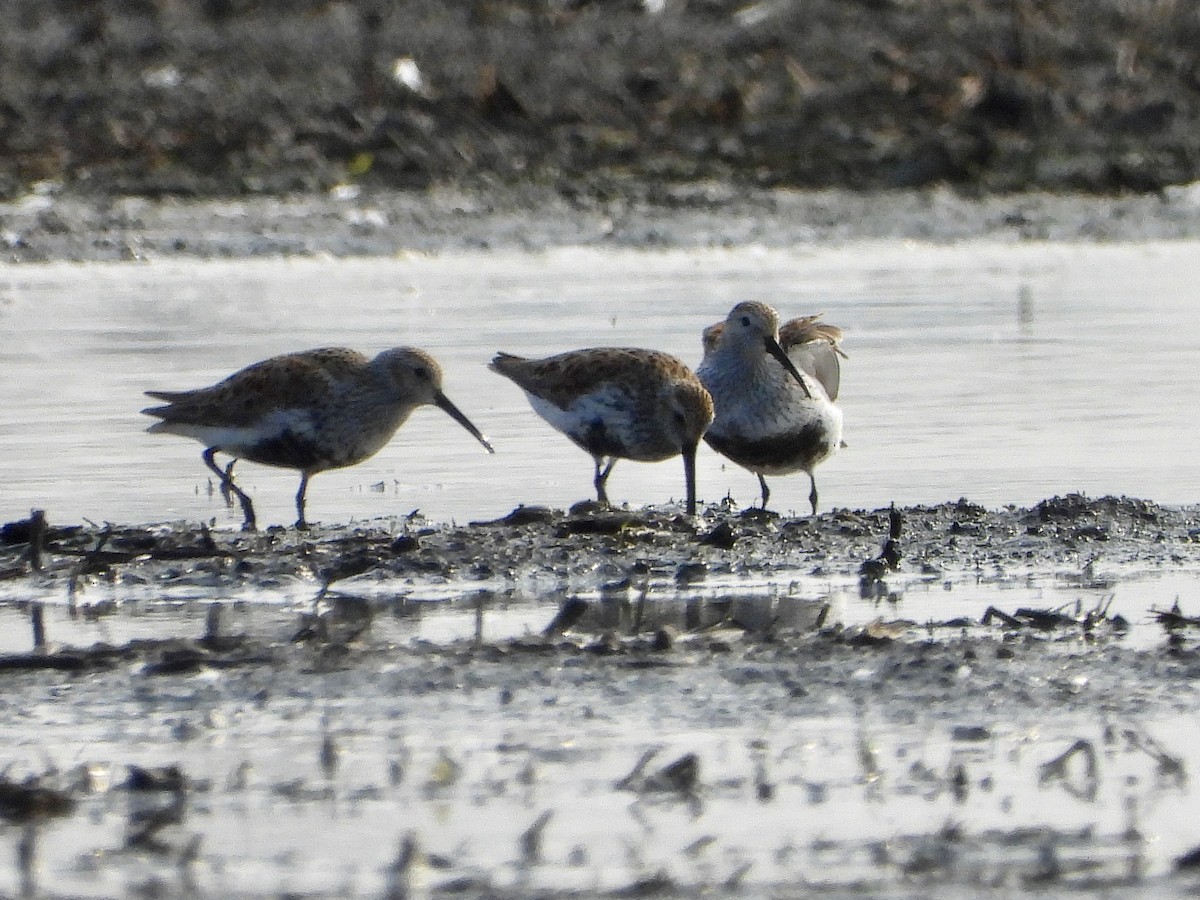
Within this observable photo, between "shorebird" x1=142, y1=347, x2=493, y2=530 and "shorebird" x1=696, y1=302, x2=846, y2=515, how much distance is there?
1.10 meters

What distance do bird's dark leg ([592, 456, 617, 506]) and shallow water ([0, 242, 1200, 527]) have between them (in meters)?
0.10

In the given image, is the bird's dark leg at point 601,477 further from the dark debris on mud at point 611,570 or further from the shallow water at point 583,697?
the dark debris on mud at point 611,570

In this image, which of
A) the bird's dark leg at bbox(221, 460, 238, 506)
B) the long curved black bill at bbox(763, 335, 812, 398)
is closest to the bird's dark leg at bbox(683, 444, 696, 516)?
the long curved black bill at bbox(763, 335, 812, 398)

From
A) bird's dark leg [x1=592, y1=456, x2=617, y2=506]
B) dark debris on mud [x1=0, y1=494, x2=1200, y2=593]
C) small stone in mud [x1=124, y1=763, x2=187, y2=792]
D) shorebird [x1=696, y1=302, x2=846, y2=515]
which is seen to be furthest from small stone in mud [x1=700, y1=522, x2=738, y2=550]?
small stone in mud [x1=124, y1=763, x2=187, y2=792]

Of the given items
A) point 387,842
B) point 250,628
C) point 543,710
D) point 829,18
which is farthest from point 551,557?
point 829,18

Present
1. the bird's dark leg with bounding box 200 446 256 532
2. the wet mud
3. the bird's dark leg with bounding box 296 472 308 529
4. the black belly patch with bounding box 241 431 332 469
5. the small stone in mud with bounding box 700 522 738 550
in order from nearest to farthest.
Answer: the wet mud, the small stone in mud with bounding box 700 522 738 550, the bird's dark leg with bounding box 296 472 308 529, the bird's dark leg with bounding box 200 446 256 532, the black belly patch with bounding box 241 431 332 469

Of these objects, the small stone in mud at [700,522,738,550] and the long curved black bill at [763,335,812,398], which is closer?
the small stone in mud at [700,522,738,550]

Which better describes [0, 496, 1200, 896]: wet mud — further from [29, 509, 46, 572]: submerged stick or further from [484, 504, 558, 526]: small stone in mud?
[484, 504, 558, 526]: small stone in mud

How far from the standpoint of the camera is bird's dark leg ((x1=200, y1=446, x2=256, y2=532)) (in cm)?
822

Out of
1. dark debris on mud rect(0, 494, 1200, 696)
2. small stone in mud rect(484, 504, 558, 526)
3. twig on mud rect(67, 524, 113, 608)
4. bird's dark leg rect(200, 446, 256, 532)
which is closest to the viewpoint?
dark debris on mud rect(0, 494, 1200, 696)

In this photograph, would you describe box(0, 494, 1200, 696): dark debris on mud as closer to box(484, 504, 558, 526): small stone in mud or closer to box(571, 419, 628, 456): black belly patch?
box(484, 504, 558, 526): small stone in mud

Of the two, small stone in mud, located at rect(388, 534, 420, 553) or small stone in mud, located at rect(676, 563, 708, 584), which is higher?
small stone in mud, located at rect(388, 534, 420, 553)

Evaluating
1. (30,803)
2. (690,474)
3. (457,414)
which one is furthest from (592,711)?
(457,414)

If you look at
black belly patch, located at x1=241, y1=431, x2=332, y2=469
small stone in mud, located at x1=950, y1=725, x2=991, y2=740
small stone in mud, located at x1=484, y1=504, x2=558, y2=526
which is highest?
black belly patch, located at x1=241, y1=431, x2=332, y2=469
